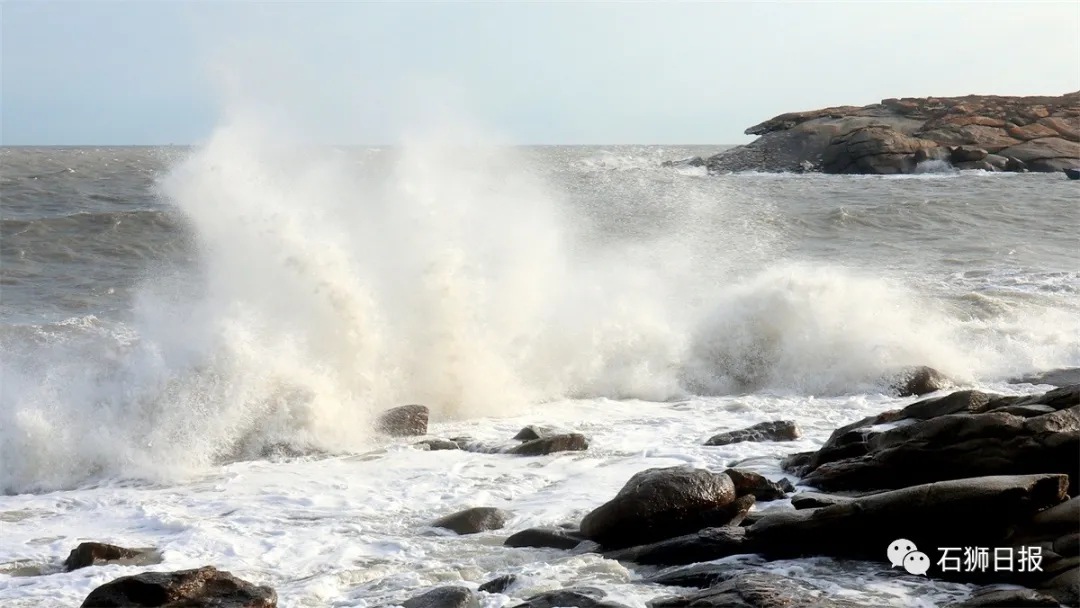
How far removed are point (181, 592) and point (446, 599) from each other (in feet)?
4.13

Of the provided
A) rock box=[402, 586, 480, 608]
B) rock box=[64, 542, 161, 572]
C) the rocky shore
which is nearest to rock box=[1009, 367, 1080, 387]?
the rocky shore

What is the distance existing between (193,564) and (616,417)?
4903 millimetres

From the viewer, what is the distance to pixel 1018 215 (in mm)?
24438

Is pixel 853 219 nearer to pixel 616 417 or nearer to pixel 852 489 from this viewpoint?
pixel 616 417

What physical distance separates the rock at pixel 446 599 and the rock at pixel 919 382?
23.0 ft

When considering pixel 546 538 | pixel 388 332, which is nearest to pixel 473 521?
pixel 546 538

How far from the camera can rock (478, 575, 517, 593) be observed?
5.15 m

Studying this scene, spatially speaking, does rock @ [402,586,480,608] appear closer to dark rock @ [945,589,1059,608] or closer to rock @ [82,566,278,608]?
rock @ [82,566,278,608]

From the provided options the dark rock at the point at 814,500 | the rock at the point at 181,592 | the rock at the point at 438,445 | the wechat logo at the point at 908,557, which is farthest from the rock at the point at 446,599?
the rock at the point at 438,445

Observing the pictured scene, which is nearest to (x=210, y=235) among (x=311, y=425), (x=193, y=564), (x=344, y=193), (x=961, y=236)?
(x=344, y=193)

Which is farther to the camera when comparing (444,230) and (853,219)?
(853,219)

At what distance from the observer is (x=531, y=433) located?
8727 mm

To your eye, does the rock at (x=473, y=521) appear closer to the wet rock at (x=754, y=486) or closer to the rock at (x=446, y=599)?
the rock at (x=446, y=599)

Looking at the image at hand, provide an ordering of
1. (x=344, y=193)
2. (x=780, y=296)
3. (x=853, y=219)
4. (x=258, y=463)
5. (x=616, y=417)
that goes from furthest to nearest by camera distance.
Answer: (x=853, y=219) → (x=344, y=193) → (x=780, y=296) → (x=616, y=417) → (x=258, y=463)
